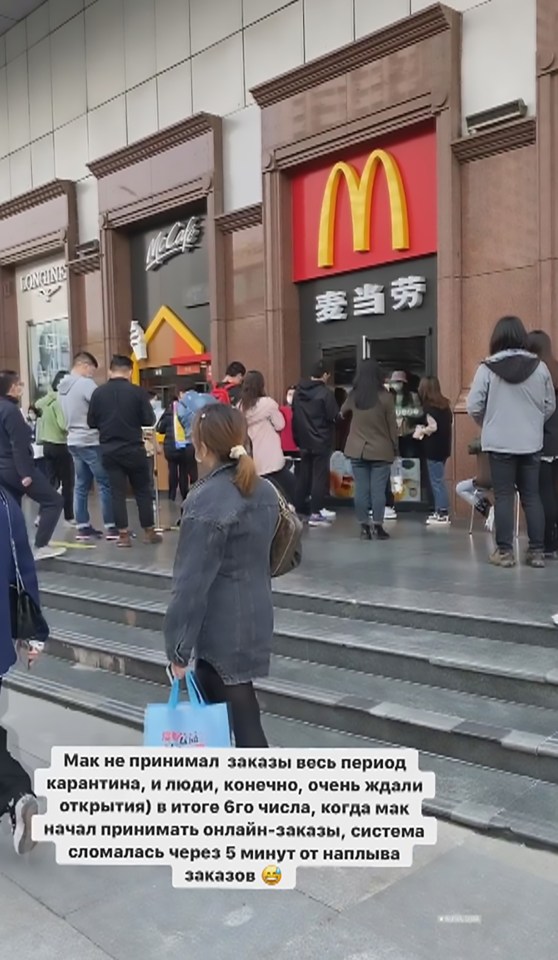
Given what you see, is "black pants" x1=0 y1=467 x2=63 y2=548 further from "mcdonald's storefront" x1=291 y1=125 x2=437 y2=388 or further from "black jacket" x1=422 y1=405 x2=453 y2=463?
"mcdonald's storefront" x1=291 y1=125 x2=437 y2=388

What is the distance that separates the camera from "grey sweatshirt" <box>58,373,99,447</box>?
8.35m

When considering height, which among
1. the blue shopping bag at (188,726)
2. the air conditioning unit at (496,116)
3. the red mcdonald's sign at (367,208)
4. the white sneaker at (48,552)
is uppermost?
the air conditioning unit at (496,116)

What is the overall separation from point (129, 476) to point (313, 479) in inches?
82.0

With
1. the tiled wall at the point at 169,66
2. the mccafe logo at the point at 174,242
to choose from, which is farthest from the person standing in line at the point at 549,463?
the mccafe logo at the point at 174,242

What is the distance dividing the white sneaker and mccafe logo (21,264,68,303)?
7.59 m

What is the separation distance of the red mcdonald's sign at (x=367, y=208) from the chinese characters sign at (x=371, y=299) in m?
0.26

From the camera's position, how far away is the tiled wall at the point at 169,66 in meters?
8.41

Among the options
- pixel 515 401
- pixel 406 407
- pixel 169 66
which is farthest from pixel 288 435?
pixel 169 66

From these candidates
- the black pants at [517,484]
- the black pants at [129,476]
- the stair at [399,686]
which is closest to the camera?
the stair at [399,686]

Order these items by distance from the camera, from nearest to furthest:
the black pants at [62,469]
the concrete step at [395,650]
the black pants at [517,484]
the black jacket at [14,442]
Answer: the concrete step at [395,650], the black pants at [517,484], the black jacket at [14,442], the black pants at [62,469]

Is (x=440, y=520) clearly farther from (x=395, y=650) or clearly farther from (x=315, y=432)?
(x=395, y=650)

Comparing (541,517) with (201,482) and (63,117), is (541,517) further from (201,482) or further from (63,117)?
(63,117)

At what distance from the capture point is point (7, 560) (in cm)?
337

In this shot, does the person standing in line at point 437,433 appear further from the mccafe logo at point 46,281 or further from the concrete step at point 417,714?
the mccafe logo at point 46,281
